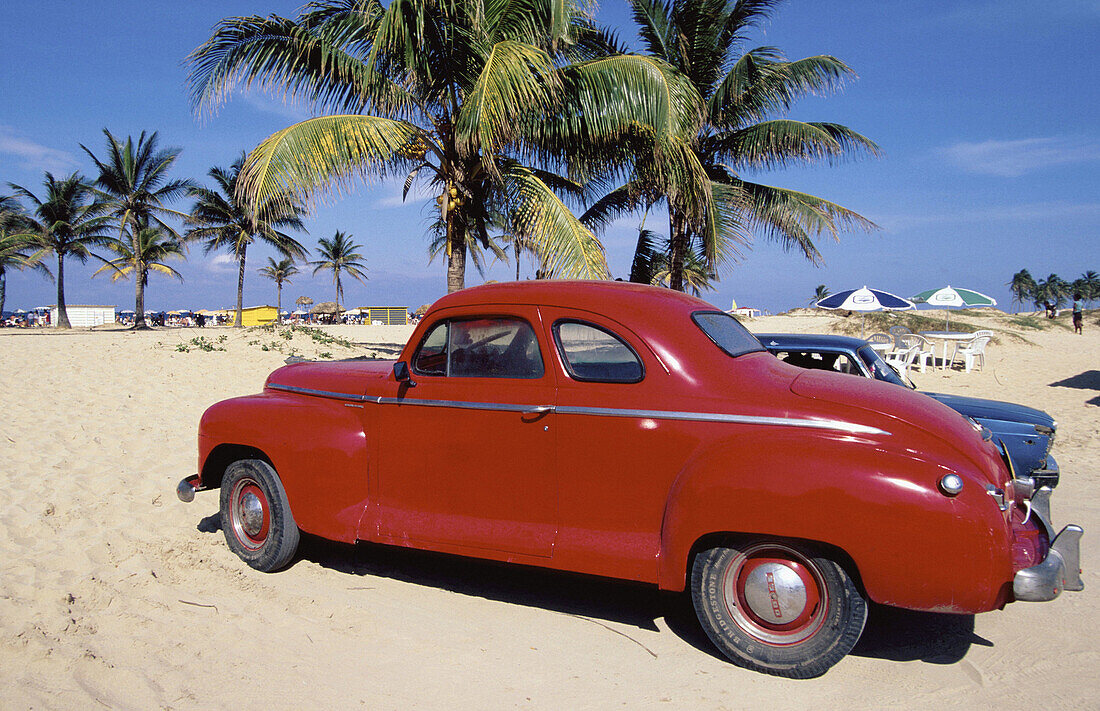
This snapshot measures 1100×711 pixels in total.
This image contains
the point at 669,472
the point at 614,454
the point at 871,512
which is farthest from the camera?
the point at 614,454

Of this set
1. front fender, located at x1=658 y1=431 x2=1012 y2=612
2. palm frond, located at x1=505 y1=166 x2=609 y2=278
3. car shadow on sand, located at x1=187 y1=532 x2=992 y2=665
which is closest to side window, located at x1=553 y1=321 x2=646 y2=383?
front fender, located at x1=658 y1=431 x2=1012 y2=612

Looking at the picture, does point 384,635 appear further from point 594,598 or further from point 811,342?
point 811,342

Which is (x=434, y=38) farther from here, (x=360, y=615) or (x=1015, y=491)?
(x=1015, y=491)

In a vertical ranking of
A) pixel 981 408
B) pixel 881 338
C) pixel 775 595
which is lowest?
pixel 775 595

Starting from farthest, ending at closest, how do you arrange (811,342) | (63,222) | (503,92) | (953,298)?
(63,222) → (953,298) → (503,92) → (811,342)

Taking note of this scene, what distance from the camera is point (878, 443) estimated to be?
274 centimetres

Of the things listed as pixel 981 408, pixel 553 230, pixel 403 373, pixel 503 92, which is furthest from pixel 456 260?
pixel 981 408

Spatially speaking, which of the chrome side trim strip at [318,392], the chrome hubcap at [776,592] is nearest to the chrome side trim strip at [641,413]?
the chrome side trim strip at [318,392]

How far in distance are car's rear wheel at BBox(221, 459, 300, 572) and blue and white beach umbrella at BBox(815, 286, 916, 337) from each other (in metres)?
14.9

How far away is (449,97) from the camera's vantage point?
34.9 ft

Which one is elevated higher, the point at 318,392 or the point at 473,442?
the point at 318,392

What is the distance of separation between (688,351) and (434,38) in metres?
8.56

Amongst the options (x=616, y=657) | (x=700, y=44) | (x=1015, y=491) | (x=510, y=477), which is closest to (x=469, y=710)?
(x=616, y=657)

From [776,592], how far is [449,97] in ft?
31.9
